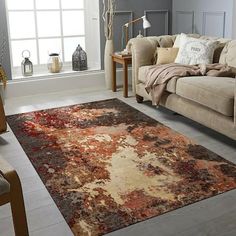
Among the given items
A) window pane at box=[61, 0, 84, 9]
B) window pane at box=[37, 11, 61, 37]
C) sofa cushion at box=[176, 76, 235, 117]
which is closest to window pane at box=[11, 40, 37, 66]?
window pane at box=[37, 11, 61, 37]

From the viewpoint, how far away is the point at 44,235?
1.86 metres

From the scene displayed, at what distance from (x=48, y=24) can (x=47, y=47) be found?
301 mm

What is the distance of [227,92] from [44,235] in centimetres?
170

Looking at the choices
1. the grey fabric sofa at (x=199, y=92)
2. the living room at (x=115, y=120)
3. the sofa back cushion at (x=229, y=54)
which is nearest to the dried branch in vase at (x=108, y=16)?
the living room at (x=115, y=120)

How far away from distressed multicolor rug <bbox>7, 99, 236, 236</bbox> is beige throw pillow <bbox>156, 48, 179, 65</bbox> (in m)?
0.65

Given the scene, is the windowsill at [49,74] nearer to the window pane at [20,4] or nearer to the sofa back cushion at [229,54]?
the window pane at [20,4]

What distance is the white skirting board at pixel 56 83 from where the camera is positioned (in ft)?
14.8

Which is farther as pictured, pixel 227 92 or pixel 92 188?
pixel 227 92

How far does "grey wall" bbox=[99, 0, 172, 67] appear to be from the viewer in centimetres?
493

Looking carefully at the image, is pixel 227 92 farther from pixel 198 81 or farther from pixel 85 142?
pixel 85 142

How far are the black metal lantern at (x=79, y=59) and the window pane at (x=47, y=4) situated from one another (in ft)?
2.00

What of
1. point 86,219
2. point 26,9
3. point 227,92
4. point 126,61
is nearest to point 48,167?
point 86,219

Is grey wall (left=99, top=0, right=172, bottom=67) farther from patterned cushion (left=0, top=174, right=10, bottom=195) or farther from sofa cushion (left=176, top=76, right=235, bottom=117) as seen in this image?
patterned cushion (left=0, top=174, right=10, bottom=195)

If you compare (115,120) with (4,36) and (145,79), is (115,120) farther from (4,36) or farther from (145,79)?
(4,36)
